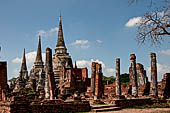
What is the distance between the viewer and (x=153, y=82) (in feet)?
64.7

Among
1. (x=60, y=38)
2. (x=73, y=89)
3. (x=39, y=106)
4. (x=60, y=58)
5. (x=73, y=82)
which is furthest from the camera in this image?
(x=60, y=38)

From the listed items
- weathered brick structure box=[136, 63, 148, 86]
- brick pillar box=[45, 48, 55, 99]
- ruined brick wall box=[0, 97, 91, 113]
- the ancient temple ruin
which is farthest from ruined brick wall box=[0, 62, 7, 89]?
weathered brick structure box=[136, 63, 148, 86]

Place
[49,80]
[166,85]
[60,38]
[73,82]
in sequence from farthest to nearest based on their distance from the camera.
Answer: [60,38]
[73,82]
[166,85]
[49,80]

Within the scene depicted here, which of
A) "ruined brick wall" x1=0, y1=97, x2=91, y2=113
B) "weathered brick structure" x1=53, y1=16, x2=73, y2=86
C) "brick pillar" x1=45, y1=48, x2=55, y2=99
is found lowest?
"ruined brick wall" x1=0, y1=97, x2=91, y2=113

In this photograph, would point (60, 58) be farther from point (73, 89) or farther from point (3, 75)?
point (3, 75)

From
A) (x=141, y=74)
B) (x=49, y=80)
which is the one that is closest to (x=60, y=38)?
(x=141, y=74)

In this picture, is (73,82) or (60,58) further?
(60,58)

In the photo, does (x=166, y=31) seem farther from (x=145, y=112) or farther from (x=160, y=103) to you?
(x=160, y=103)

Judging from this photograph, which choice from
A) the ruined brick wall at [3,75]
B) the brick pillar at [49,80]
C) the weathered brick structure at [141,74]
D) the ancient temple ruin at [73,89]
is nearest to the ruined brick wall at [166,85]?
the ancient temple ruin at [73,89]

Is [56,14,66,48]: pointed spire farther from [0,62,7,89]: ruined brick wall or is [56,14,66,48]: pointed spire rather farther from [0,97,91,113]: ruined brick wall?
[0,97,91,113]: ruined brick wall

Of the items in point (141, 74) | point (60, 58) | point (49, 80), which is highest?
point (60, 58)

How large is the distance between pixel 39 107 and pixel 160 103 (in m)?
8.80

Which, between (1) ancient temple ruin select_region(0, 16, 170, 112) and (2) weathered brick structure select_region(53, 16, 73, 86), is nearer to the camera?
(1) ancient temple ruin select_region(0, 16, 170, 112)

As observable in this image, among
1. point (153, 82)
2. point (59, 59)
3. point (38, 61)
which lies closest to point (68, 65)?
point (59, 59)
